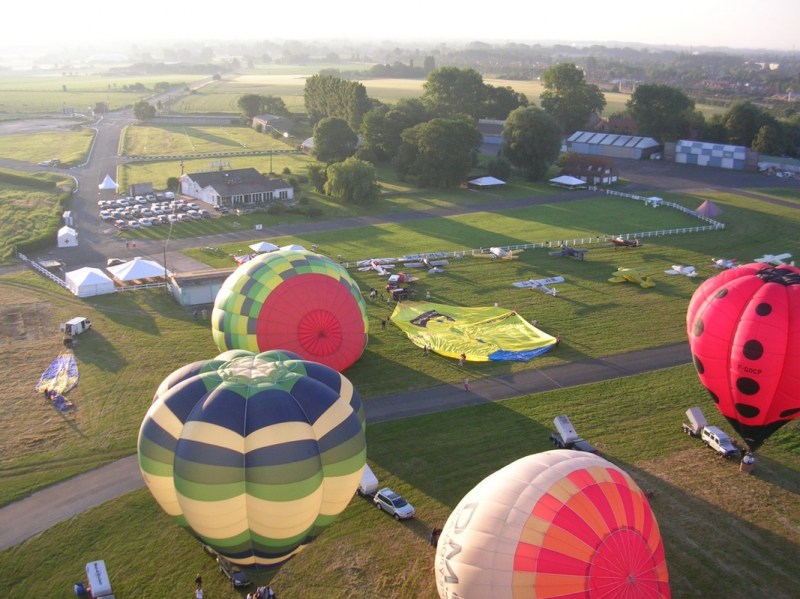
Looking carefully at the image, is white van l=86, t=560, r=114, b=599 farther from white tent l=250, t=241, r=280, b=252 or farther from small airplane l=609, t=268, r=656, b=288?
small airplane l=609, t=268, r=656, b=288

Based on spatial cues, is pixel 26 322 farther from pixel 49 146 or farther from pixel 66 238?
pixel 49 146

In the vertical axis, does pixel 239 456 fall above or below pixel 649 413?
above

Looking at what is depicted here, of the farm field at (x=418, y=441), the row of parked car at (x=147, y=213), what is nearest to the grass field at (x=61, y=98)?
the row of parked car at (x=147, y=213)

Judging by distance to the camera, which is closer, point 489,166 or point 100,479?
point 100,479

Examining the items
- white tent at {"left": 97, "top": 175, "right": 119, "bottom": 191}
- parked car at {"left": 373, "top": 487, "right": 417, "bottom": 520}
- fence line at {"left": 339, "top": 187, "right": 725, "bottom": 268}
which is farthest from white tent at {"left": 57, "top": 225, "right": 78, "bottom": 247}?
parked car at {"left": 373, "top": 487, "right": 417, "bottom": 520}

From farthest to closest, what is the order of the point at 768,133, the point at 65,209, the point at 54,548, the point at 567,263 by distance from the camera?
the point at 768,133 < the point at 65,209 < the point at 567,263 < the point at 54,548

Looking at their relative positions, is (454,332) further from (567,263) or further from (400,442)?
(567,263)

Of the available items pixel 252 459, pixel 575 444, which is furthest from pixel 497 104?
pixel 252 459

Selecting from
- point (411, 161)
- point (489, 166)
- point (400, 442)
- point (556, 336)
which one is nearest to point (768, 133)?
point (489, 166)

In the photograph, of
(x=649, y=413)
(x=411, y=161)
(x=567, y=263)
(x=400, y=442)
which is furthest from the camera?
(x=411, y=161)
